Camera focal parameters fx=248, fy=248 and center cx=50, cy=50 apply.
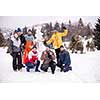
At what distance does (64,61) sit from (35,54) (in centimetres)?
25

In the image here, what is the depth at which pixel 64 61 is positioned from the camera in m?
2.04

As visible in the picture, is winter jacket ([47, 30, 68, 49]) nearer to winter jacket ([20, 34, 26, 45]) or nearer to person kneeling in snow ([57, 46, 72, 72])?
person kneeling in snow ([57, 46, 72, 72])

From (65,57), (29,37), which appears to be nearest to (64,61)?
(65,57)

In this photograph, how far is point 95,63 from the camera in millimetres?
2043

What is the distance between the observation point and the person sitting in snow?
2039mm

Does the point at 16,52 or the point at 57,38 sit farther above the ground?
the point at 57,38

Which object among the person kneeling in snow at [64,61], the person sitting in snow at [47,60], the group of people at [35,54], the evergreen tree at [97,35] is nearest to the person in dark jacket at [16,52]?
the group of people at [35,54]

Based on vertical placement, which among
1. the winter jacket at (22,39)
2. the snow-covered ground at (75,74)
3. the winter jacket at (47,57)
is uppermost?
the winter jacket at (22,39)

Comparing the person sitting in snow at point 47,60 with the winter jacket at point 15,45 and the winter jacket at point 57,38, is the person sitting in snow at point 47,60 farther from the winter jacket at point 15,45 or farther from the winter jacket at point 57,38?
the winter jacket at point 15,45

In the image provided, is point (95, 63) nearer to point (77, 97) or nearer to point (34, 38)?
point (77, 97)

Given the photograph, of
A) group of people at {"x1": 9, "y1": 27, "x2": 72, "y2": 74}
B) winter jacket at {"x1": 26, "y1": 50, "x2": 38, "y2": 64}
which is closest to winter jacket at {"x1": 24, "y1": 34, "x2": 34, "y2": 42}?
group of people at {"x1": 9, "y1": 27, "x2": 72, "y2": 74}

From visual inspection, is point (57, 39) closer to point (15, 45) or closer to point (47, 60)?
point (47, 60)

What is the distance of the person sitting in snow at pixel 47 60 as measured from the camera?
204 centimetres

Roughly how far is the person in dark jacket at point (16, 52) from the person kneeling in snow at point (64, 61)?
33 cm
